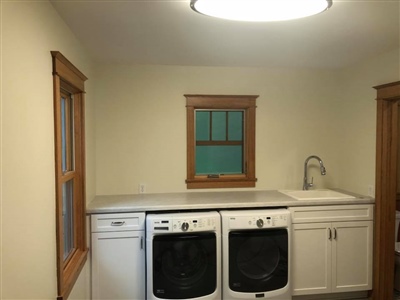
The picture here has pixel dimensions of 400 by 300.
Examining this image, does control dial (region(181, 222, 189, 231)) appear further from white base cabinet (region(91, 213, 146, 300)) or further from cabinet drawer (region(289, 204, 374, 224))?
cabinet drawer (region(289, 204, 374, 224))

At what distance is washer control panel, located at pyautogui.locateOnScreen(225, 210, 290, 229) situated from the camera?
2881mm

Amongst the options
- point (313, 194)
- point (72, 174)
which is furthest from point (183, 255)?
point (313, 194)

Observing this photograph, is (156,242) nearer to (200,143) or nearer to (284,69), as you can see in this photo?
(200,143)

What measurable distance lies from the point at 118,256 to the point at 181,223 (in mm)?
630

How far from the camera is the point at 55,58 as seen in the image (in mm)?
1846

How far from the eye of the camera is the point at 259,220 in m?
2.90

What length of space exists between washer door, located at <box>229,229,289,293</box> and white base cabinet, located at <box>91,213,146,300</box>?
31.8 inches

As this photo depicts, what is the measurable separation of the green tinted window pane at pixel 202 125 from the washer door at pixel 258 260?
3.86 ft

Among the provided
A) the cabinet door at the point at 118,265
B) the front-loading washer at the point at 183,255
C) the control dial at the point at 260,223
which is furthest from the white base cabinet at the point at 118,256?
the control dial at the point at 260,223

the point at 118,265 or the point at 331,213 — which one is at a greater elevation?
the point at 331,213

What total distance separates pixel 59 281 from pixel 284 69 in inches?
117

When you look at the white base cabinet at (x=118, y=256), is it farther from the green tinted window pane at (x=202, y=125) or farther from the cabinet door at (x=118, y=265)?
the green tinted window pane at (x=202, y=125)

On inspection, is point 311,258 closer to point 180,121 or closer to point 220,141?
point 220,141

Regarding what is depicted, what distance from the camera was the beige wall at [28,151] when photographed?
49.8 inches
